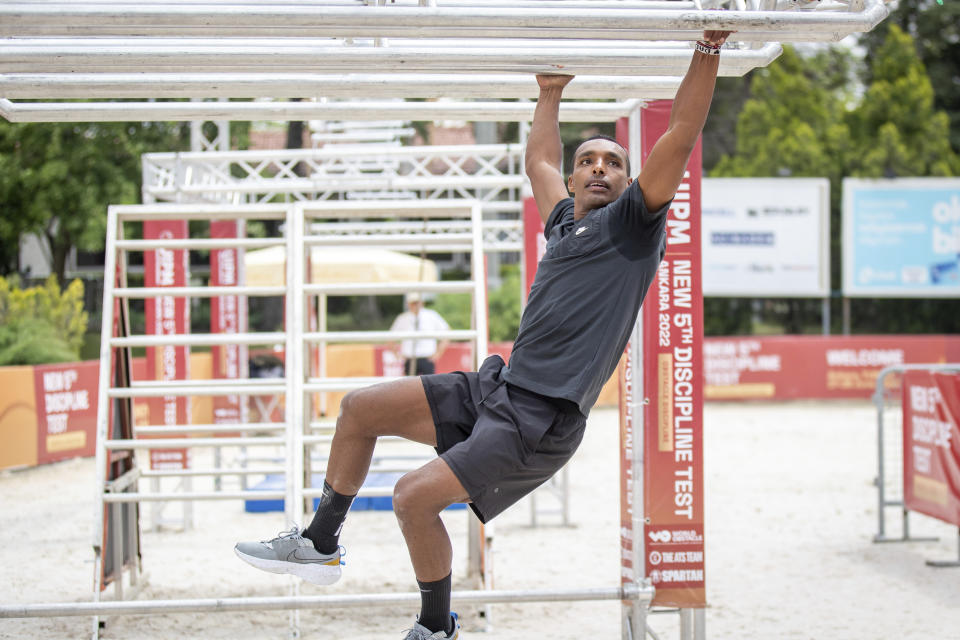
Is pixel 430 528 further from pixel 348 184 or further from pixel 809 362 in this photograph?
pixel 809 362

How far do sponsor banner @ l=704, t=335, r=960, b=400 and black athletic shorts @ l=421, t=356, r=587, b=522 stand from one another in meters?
14.2

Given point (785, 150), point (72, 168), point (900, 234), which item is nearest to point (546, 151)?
point (900, 234)

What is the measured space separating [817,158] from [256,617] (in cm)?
1847

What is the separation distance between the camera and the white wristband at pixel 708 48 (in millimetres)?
3014

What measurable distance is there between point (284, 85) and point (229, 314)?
733 centimetres

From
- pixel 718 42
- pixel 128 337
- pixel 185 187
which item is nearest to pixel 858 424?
pixel 185 187

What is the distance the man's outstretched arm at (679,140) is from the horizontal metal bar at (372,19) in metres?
0.17

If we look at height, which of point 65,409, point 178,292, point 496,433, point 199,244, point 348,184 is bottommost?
point 65,409

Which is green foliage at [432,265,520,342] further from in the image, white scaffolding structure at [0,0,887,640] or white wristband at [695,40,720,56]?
white wristband at [695,40,720,56]

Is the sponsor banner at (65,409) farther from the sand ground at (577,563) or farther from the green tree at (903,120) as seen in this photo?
the green tree at (903,120)

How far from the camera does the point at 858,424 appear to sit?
14500 millimetres

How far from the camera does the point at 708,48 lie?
303cm

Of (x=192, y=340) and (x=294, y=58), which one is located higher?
(x=294, y=58)

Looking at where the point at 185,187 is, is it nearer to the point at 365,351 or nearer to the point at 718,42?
the point at 718,42
